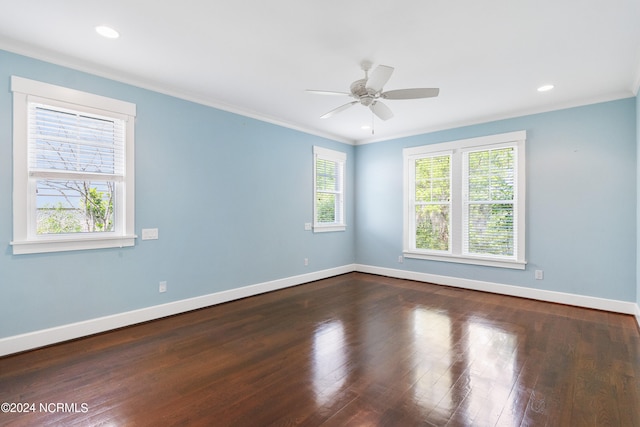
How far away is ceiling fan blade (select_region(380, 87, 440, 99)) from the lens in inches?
114

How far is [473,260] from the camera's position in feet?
16.6

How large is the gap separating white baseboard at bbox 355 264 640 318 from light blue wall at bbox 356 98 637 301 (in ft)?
0.25

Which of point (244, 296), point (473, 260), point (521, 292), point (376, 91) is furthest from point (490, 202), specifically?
point (244, 296)

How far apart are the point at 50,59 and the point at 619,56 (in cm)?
535

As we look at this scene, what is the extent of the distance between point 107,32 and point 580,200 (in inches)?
220

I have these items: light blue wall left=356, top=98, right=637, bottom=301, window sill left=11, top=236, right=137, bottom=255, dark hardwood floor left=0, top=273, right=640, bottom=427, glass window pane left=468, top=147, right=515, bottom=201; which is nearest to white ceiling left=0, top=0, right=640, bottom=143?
light blue wall left=356, top=98, right=637, bottom=301

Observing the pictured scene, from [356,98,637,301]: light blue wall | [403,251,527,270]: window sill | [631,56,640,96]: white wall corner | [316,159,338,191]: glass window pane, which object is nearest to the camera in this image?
[631,56,640,96]: white wall corner

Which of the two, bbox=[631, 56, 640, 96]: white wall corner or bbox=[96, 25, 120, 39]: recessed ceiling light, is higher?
bbox=[96, 25, 120, 39]: recessed ceiling light

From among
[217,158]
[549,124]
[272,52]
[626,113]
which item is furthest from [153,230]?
[626,113]

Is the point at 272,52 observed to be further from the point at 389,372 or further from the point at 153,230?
the point at 389,372

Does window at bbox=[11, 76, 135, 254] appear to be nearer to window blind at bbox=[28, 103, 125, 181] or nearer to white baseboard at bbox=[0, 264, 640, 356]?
A: window blind at bbox=[28, 103, 125, 181]

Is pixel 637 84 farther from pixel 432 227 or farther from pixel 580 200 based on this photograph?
pixel 432 227

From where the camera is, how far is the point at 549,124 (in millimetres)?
4398

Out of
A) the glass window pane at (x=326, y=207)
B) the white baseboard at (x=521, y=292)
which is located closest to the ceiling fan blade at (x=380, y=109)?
the glass window pane at (x=326, y=207)
